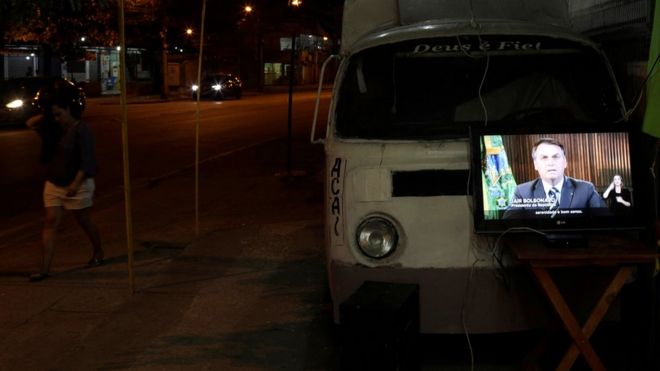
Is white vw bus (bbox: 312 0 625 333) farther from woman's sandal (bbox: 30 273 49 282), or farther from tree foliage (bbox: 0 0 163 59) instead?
woman's sandal (bbox: 30 273 49 282)

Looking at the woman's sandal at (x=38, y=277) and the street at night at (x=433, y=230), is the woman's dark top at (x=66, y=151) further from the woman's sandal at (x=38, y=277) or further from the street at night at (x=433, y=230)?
the woman's sandal at (x=38, y=277)

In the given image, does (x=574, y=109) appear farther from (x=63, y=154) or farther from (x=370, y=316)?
(x=63, y=154)

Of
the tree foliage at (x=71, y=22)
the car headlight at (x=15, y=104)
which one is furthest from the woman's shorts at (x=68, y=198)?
the car headlight at (x=15, y=104)

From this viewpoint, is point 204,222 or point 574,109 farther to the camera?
point 204,222

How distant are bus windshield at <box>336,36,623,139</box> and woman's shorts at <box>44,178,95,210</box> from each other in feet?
11.1

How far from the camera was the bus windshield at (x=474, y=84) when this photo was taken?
5297mm

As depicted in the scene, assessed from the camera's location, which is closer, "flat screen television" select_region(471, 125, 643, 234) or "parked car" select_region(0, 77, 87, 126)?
"flat screen television" select_region(471, 125, 643, 234)

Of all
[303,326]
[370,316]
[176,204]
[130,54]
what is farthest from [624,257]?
[130,54]

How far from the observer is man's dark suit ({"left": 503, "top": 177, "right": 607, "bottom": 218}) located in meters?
4.61

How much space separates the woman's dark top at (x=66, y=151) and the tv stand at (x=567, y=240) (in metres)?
4.75

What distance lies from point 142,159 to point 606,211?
46.2 ft

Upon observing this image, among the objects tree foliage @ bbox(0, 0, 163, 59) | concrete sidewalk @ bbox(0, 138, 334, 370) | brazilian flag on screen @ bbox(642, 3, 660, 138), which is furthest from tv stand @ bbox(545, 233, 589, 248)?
tree foliage @ bbox(0, 0, 163, 59)

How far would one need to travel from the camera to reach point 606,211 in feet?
15.1

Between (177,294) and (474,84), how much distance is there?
10.7 feet
